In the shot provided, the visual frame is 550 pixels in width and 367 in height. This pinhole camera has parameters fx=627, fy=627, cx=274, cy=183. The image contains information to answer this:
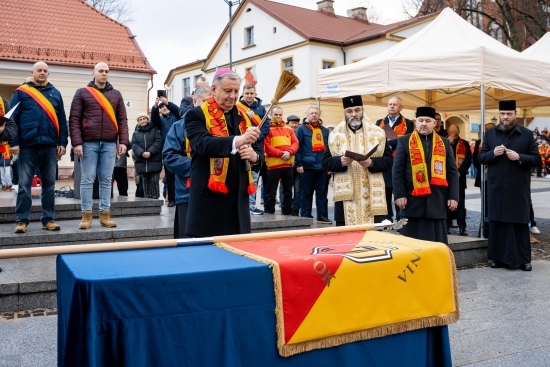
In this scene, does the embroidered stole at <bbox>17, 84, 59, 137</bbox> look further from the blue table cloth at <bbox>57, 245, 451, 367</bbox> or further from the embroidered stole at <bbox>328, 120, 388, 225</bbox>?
the blue table cloth at <bbox>57, 245, 451, 367</bbox>

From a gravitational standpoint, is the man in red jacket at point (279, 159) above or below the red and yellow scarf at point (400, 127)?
below

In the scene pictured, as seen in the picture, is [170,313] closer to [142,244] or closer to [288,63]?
[142,244]

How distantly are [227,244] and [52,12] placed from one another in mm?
24247

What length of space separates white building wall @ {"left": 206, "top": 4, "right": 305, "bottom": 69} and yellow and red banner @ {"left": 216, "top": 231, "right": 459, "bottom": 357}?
32.6m

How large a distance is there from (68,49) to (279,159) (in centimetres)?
1656

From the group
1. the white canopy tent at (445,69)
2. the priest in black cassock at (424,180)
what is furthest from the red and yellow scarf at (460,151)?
the priest in black cassock at (424,180)

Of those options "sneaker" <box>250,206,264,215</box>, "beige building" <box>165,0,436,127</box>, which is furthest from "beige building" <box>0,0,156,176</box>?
"sneaker" <box>250,206,264,215</box>

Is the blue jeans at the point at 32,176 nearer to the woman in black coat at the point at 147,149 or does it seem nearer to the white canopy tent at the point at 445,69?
the woman in black coat at the point at 147,149

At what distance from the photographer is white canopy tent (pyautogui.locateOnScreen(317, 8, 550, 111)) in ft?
26.5

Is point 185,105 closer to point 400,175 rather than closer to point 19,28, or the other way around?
point 400,175

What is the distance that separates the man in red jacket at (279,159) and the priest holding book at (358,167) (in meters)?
2.86

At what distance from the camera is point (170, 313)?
245 cm

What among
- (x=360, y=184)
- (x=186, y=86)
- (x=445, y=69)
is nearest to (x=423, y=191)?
(x=360, y=184)

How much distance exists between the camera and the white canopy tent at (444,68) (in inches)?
318
